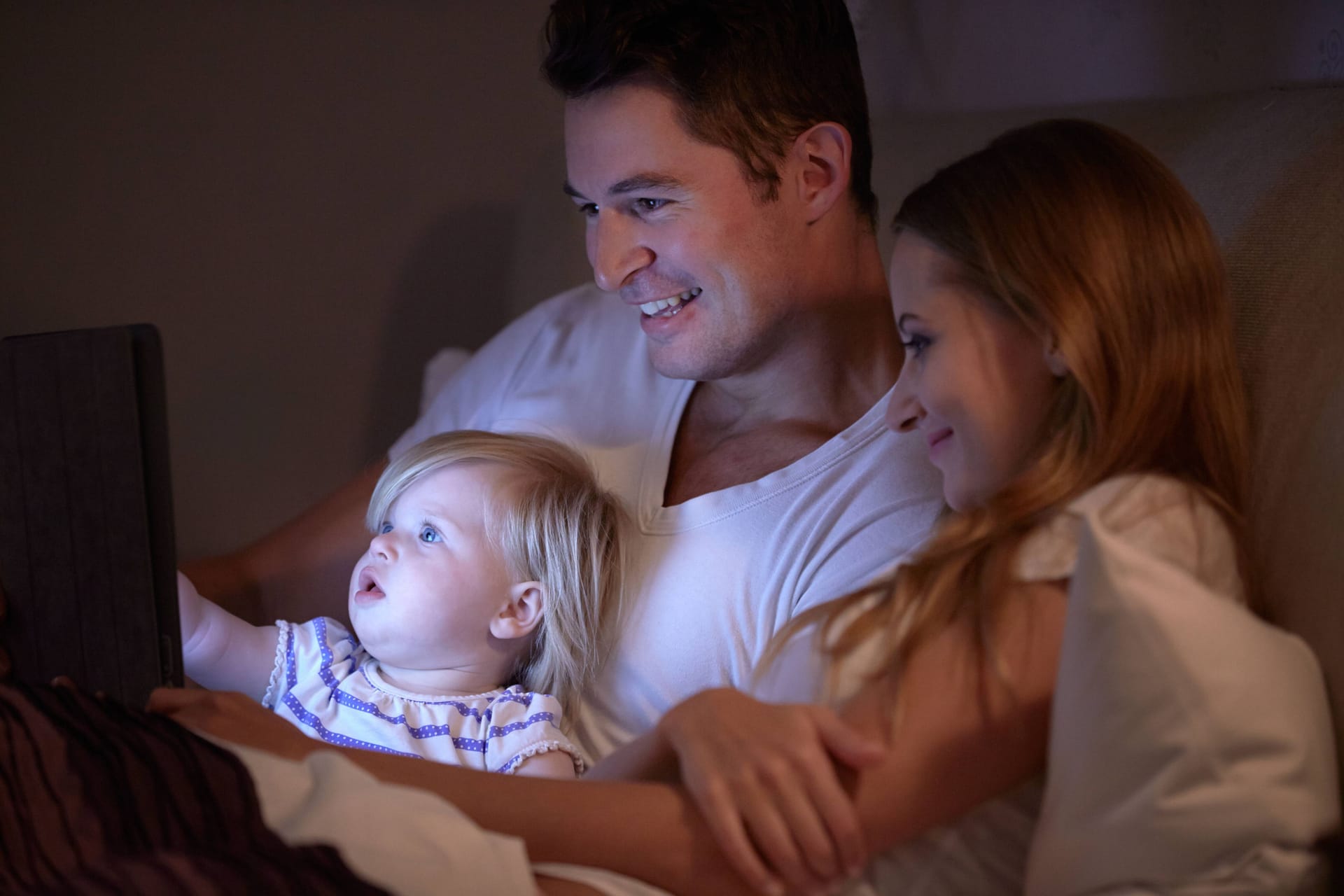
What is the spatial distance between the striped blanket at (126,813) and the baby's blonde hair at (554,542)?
0.50m

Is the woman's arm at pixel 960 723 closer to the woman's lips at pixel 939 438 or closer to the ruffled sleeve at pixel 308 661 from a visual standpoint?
the woman's lips at pixel 939 438

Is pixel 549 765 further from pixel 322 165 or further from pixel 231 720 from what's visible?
pixel 322 165

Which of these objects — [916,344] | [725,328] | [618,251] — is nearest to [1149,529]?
[916,344]

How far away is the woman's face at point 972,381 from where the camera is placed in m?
0.98

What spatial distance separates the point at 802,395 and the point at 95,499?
0.80m

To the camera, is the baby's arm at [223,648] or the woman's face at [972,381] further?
the baby's arm at [223,648]

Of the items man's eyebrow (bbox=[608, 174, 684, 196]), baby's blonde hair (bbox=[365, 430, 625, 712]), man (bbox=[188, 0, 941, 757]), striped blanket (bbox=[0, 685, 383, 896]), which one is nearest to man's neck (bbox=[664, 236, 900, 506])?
man (bbox=[188, 0, 941, 757])

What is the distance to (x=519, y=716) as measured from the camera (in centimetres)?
127

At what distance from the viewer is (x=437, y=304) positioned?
2117mm

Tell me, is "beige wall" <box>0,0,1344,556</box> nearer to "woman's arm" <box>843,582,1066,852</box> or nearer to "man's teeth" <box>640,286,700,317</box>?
"man's teeth" <box>640,286,700,317</box>

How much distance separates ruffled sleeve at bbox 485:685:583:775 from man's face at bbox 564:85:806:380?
43 cm

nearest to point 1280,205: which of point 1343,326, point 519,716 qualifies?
point 1343,326

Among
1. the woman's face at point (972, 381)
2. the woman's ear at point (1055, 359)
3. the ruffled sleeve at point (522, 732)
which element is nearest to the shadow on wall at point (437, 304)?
the ruffled sleeve at point (522, 732)

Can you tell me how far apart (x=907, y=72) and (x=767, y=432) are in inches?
27.7
